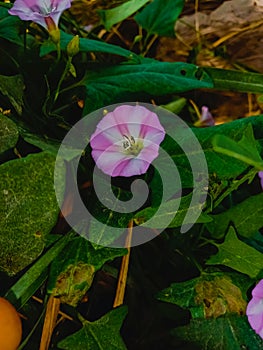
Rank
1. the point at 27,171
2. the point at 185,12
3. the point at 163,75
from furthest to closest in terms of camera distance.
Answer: the point at 185,12 < the point at 163,75 < the point at 27,171

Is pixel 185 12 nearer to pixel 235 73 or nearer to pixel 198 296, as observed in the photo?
pixel 235 73

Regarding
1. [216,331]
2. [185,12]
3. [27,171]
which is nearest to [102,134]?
[27,171]

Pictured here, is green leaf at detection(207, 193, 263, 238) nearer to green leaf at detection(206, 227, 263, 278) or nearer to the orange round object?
green leaf at detection(206, 227, 263, 278)

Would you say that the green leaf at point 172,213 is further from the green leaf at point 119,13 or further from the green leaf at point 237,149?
the green leaf at point 119,13

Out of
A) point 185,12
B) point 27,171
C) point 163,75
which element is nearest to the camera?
point 27,171

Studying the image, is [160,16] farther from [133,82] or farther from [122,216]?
[122,216]

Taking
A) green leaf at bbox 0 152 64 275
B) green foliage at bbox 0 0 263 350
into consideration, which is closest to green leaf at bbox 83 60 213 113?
green foliage at bbox 0 0 263 350
